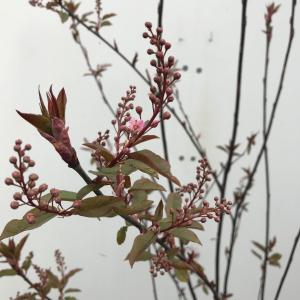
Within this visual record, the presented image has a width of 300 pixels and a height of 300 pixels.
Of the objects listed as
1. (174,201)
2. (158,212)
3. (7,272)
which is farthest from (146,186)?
(7,272)

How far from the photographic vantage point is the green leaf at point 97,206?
1.05 feet

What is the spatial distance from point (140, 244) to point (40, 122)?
0.51ft

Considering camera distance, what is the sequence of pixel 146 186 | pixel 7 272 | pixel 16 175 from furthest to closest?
pixel 7 272 < pixel 146 186 < pixel 16 175

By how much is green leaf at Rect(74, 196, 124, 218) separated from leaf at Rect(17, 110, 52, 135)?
0.07 meters

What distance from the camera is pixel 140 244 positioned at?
0.37 metres

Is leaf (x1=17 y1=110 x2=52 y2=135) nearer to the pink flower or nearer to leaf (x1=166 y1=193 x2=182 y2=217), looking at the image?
the pink flower

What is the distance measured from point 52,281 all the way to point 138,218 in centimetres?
50

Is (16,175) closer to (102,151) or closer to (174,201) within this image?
(102,151)

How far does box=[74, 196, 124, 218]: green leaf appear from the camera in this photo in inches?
12.6

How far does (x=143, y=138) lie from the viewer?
339 mm

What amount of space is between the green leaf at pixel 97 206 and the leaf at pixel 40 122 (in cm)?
7

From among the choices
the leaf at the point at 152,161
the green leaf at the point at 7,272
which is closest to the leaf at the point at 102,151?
the leaf at the point at 152,161

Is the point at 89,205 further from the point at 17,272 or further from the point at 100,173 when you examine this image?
the point at 17,272

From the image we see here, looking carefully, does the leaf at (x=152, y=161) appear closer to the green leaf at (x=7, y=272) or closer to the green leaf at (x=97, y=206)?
the green leaf at (x=97, y=206)
